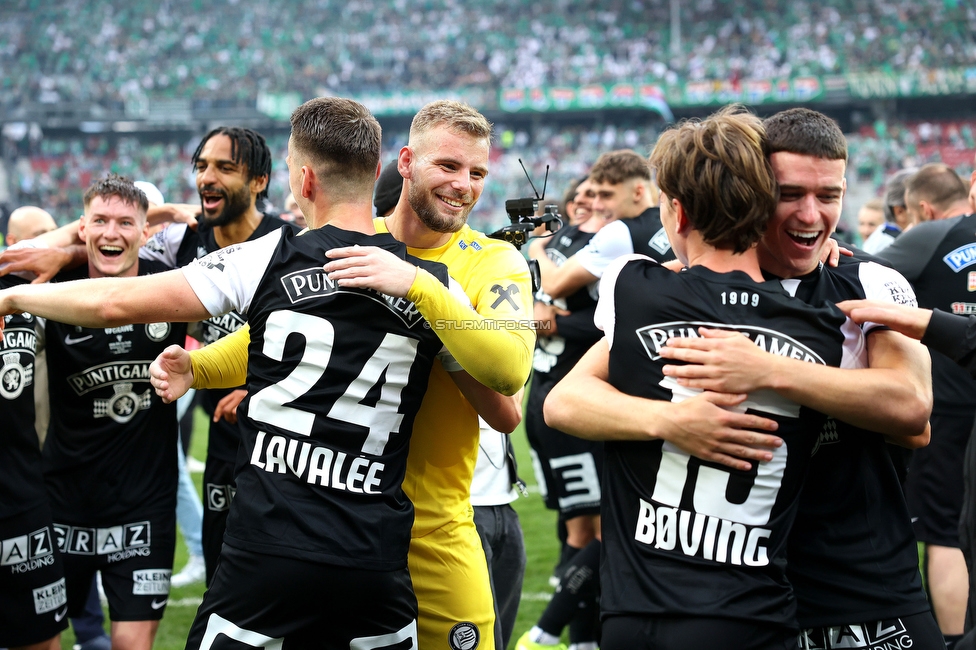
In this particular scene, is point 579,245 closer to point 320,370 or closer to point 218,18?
point 320,370

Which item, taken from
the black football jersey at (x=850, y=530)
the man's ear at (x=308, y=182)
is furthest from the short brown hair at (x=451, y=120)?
the black football jersey at (x=850, y=530)

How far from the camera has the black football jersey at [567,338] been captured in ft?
18.6

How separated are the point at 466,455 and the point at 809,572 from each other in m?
1.20

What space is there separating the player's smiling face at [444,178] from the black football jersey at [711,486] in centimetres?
97

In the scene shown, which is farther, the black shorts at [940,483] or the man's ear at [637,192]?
the man's ear at [637,192]

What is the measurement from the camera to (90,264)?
4176 mm

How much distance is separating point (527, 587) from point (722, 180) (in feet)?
15.8

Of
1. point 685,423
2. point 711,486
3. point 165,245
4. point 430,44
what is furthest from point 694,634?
point 430,44

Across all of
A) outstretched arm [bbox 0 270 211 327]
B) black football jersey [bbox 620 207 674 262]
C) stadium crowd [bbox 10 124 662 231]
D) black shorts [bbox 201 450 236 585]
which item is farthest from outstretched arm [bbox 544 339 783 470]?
stadium crowd [bbox 10 124 662 231]

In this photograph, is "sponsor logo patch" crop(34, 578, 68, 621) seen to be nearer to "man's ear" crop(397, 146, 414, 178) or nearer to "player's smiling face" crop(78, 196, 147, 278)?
"player's smiling face" crop(78, 196, 147, 278)

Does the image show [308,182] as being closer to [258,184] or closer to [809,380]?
[809,380]

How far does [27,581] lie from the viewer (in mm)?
3846

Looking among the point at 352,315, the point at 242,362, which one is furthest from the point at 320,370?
the point at 242,362

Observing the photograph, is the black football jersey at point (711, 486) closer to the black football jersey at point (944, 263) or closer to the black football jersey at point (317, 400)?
the black football jersey at point (317, 400)
